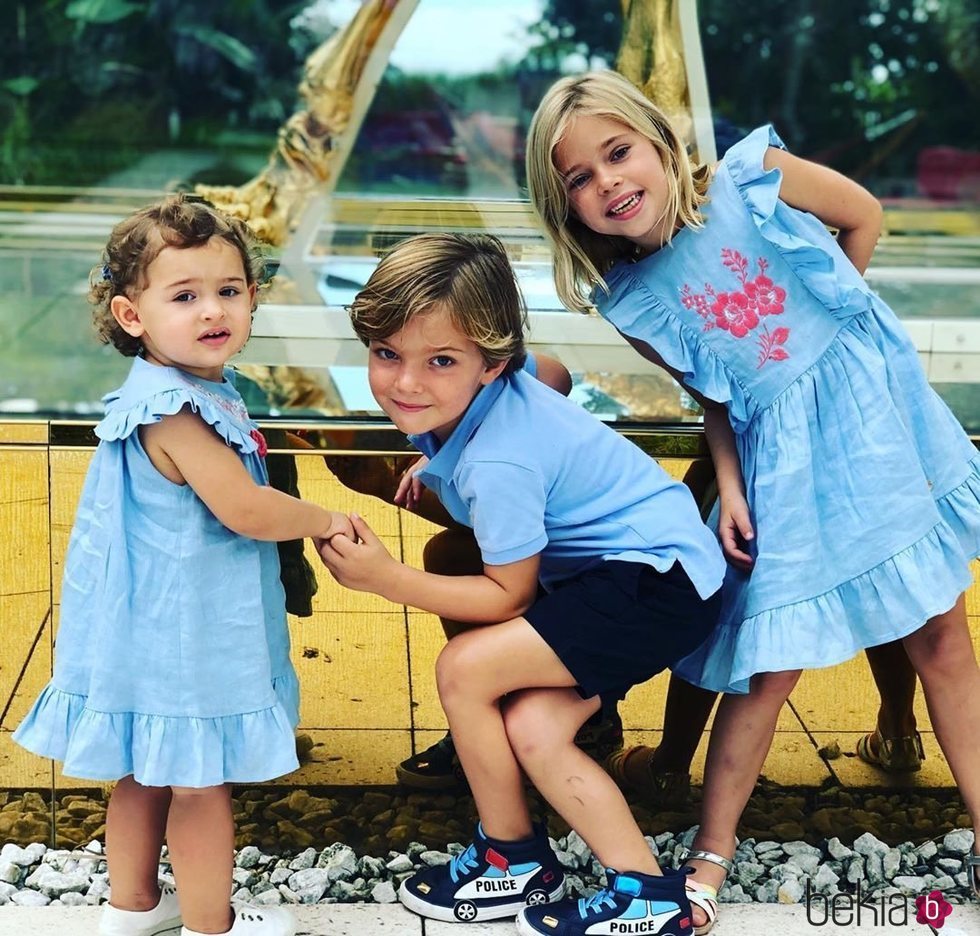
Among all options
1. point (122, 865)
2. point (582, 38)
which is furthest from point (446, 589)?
point (582, 38)

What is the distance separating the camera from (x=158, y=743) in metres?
1.45

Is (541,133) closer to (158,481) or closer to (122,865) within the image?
(158,481)

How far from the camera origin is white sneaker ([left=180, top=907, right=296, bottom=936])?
1565 millimetres

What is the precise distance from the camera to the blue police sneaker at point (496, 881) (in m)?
1.65

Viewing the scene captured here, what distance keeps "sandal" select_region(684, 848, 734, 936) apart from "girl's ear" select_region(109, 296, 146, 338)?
3.03 feet

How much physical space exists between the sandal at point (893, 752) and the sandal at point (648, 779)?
248 millimetres

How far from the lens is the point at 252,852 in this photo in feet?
6.01

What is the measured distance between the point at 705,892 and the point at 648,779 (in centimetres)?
22

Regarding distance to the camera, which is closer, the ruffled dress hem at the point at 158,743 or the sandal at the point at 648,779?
the ruffled dress hem at the point at 158,743

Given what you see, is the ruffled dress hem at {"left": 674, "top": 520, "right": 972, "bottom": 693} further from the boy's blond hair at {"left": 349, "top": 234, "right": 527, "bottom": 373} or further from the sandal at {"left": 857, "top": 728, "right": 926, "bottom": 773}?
the boy's blond hair at {"left": 349, "top": 234, "right": 527, "bottom": 373}

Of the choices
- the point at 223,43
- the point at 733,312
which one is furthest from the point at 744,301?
the point at 223,43

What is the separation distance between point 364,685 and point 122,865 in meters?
0.38

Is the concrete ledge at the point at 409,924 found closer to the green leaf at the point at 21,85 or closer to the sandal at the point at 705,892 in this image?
the sandal at the point at 705,892

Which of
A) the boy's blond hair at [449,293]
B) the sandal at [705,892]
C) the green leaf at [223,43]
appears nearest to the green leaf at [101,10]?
the green leaf at [223,43]
